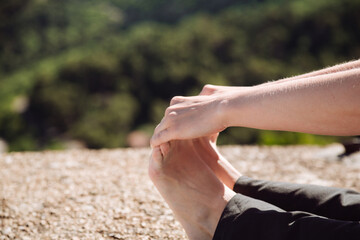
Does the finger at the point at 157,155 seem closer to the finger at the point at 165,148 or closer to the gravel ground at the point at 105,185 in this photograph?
the finger at the point at 165,148

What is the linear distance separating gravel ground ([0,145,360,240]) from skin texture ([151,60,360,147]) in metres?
0.59

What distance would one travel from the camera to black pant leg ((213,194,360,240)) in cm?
99

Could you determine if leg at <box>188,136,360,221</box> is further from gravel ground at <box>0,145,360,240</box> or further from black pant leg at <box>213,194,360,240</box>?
gravel ground at <box>0,145,360,240</box>

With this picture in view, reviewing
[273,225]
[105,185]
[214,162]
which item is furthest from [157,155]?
[105,185]

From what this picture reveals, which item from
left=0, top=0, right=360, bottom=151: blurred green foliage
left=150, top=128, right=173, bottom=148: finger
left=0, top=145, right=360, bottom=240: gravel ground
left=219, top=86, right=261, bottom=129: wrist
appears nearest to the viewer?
left=219, top=86, right=261, bottom=129: wrist

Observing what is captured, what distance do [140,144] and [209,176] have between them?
51.7 feet

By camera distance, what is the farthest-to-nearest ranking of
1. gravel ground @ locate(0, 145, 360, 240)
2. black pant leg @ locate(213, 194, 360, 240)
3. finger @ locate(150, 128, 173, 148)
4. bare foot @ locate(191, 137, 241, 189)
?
1. gravel ground @ locate(0, 145, 360, 240)
2. bare foot @ locate(191, 137, 241, 189)
3. finger @ locate(150, 128, 173, 148)
4. black pant leg @ locate(213, 194, 360, 240)

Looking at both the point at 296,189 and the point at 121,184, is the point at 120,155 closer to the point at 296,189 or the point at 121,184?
the point at 121,184

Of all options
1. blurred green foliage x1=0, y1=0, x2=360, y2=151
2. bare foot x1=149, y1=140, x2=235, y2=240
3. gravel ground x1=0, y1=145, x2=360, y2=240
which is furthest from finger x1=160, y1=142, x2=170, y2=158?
blurred green foliage x1=0, y1=0, x2=360, y2=151

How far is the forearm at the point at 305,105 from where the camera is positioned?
3.25 ft

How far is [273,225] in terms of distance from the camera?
3.49 ft

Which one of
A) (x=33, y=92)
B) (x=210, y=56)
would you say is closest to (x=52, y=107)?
(x=33, y=92)

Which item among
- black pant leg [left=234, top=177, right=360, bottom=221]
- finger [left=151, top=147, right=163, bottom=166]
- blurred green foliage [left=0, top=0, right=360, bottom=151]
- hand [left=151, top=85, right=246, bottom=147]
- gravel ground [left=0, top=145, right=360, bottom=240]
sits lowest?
blurred green foliage [left=0, top=0, right=360, bottom=151]

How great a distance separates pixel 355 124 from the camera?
101 cm
